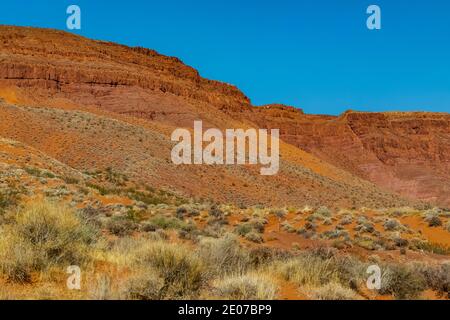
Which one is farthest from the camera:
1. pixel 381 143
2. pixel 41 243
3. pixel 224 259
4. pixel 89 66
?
pixel 381 143

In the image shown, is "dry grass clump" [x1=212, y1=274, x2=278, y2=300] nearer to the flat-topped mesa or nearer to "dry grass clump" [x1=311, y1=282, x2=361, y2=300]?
"dry grass clump" [x1=311, y1=282, x2=361, y2=300]

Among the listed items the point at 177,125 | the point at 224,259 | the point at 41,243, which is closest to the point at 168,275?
the point at 224,259

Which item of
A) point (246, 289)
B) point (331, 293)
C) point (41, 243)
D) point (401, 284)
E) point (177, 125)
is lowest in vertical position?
point (401, 284)

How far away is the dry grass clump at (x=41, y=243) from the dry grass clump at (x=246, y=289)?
2425 millimetres

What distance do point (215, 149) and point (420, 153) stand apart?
61.8 m

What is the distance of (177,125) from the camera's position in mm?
59656

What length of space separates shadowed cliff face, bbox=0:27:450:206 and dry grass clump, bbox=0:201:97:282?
92.3 ft

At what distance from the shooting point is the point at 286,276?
6.90m

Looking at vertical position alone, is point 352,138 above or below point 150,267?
above

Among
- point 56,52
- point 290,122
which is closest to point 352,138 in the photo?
point 290,122

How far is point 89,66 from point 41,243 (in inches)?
2449

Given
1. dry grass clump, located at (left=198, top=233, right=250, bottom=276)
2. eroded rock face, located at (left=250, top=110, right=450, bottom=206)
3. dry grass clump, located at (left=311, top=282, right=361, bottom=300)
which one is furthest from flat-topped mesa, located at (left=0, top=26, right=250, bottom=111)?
dry grass clump, located at (left=311, top=282, right=361, bottom=300)

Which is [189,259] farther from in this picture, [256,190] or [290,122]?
[290,122]

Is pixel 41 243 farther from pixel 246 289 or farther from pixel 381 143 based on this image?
pixel 381 143
